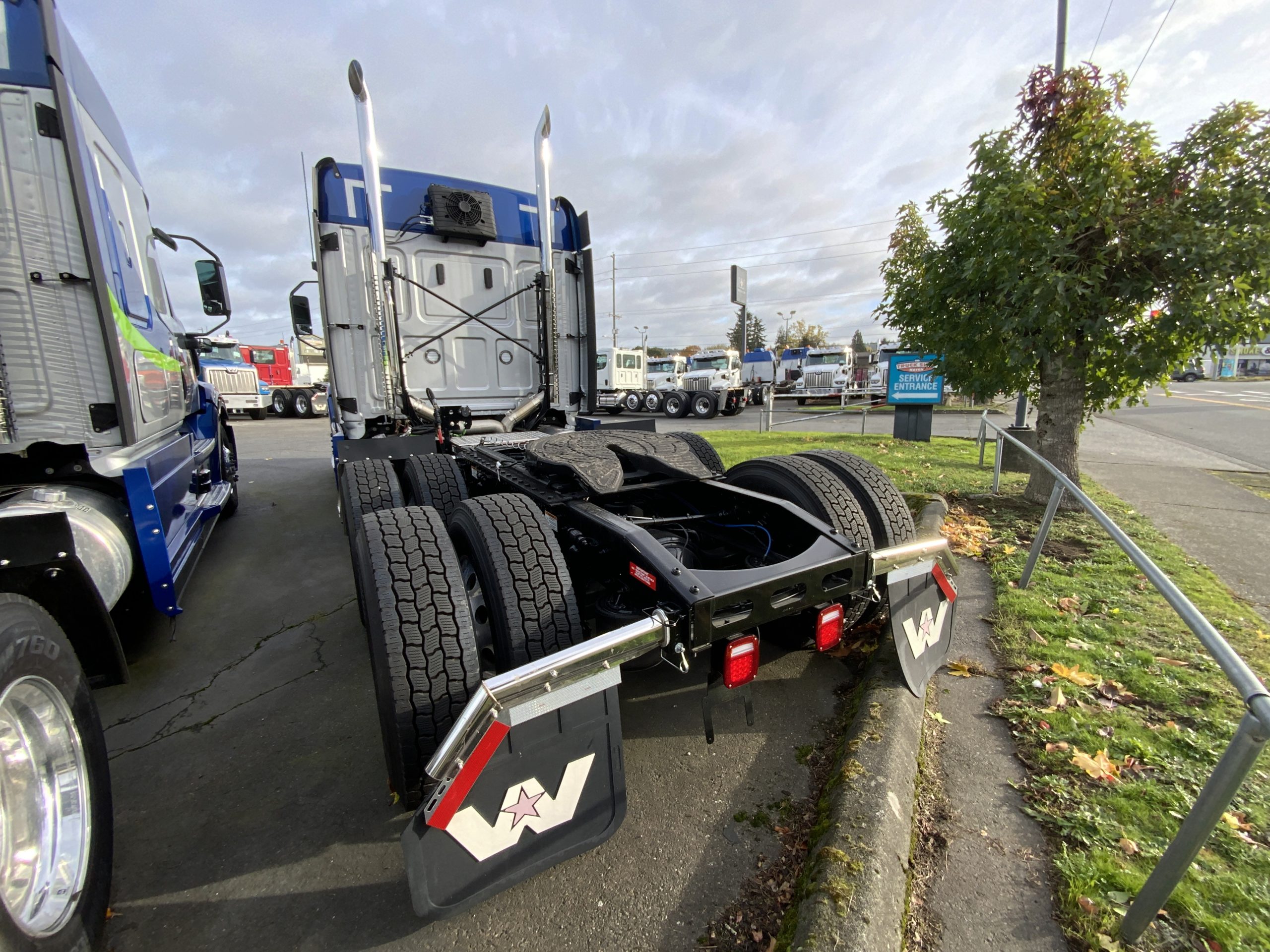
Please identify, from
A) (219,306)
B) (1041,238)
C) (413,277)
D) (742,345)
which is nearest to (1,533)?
(413,277)

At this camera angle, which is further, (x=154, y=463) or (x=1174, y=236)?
(x=1174, y=236)

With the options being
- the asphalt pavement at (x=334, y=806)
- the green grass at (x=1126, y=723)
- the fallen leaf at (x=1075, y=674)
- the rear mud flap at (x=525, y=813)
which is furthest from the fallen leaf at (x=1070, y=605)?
the rear mud flap at (x=525, y=813)

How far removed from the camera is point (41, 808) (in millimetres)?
1507

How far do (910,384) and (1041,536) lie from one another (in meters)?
7.93

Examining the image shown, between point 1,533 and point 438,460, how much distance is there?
218 centimetres

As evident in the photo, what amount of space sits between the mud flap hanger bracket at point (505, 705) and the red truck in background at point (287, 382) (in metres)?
23.5

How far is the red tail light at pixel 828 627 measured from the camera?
222 centimetres

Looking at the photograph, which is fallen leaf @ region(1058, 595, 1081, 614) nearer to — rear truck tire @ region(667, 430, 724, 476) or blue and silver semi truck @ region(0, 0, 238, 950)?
rear truck tire @ region(667, 430, 724, 476)

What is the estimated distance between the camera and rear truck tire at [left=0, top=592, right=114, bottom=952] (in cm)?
138

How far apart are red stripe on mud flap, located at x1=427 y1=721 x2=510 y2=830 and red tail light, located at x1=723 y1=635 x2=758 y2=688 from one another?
77 centimetres

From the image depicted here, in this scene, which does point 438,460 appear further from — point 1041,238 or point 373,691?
point 1041,238

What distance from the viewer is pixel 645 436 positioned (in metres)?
3.39

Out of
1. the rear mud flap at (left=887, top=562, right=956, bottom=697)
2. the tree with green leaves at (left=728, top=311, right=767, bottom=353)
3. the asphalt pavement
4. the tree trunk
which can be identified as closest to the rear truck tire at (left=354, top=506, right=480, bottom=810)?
the asphalt pavement

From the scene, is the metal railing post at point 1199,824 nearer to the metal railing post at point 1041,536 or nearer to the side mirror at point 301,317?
the metal railing post at point 1041,536
